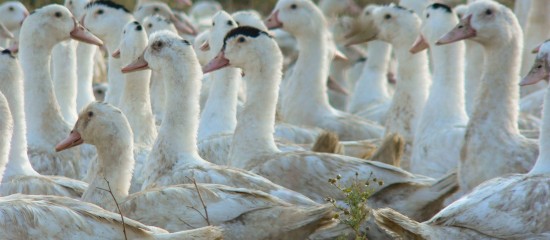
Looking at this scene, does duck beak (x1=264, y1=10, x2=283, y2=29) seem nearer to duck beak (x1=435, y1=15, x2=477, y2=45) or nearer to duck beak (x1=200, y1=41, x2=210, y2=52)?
duck beak (x1=200, y1=41, x2=210, y2=52)

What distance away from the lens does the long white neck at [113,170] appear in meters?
8.62

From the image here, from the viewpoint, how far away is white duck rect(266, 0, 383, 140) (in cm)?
1318

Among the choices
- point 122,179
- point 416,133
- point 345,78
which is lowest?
point 345,78

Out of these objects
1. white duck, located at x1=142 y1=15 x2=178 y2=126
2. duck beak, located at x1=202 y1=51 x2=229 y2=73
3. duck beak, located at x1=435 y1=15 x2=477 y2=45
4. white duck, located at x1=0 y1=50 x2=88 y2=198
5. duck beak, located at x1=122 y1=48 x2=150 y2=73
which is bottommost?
white duck, located at x1=142 y1=15 x2=178 y2=126

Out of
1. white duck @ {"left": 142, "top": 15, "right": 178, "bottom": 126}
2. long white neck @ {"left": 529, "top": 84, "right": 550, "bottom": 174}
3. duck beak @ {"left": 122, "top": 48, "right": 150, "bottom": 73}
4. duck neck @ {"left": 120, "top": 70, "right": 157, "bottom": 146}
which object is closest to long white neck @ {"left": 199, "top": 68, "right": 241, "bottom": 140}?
duck neck @ {"left": 120, "top": 70, "right": 157, "bottom": 146}

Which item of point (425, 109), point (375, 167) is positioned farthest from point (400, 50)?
point (375, 167)

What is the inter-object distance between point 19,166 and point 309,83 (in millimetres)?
4359

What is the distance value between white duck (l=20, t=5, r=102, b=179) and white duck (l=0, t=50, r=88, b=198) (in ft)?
2.29

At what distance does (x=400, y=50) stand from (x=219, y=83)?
6.79ft

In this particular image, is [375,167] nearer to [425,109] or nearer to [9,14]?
[425,109]

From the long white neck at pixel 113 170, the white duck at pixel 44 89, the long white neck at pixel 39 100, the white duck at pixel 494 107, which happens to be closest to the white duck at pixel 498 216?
the white duck at pixel 494 107

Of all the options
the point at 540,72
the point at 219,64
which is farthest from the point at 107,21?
the point at 540,72

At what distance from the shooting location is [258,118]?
10195 mm

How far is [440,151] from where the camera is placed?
1102 centimetres
